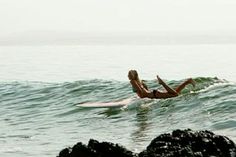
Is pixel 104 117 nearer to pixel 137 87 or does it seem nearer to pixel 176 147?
pixel 137 87

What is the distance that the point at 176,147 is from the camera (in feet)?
29.0

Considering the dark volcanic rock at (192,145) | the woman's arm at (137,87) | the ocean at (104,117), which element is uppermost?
the woman's arm at (137,87)

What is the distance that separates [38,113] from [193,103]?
6.75 m

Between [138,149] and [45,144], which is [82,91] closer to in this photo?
[45,144]

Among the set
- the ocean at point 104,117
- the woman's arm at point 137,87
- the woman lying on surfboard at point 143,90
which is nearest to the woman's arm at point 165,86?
the woman lying on surfboard at point 143,90

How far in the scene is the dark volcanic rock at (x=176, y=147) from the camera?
8.84 meters

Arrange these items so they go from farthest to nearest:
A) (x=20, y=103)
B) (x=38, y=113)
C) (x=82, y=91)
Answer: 1. (x=82, y=91)
2. (x=20, y=103)
3. (x=38, y=113)

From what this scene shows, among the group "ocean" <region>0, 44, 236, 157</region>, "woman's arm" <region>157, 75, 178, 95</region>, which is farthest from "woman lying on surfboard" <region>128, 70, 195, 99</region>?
"ocean" <region>0, 44, 236, 157</region>

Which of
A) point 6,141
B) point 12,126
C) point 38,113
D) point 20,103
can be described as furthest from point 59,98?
point 6,141

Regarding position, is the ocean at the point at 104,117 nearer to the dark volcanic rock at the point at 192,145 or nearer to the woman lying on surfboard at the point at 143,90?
the woman lying on surfboard at the point at 143,90

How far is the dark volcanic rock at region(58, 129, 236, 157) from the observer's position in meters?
8.84

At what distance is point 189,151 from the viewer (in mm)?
8766

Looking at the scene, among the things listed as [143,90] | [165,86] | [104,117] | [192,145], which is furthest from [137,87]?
[192,145]

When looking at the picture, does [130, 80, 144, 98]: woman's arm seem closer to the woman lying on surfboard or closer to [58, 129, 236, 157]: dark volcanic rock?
the woman lying on surfboard
